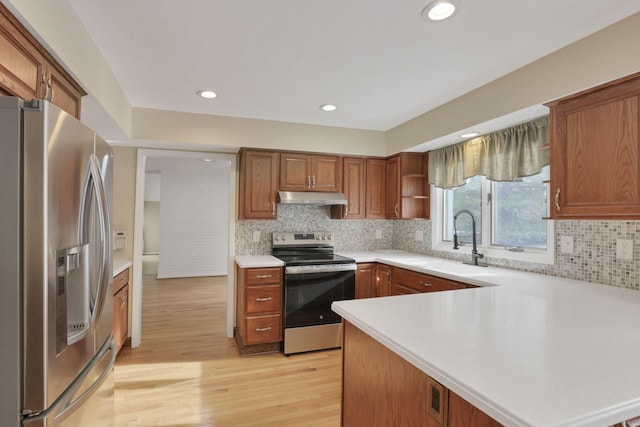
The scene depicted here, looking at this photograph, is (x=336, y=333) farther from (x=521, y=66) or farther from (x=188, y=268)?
(x=188, y=268)

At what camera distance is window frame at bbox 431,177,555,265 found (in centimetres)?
250

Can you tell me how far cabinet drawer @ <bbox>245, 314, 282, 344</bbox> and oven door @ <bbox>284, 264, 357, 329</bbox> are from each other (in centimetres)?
10

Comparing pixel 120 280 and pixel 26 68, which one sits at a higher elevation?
pixel 26 68

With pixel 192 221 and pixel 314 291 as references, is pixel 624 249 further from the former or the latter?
pixel 192 221

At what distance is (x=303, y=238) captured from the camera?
12.6ft

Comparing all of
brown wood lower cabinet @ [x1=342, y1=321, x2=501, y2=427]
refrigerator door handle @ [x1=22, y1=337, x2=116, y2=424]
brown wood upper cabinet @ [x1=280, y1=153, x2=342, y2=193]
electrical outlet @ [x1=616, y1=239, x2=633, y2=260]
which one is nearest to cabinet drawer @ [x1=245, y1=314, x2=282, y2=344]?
brown wood upper cabinet @ [x1=280, y1=153, x2=342, y2=193]

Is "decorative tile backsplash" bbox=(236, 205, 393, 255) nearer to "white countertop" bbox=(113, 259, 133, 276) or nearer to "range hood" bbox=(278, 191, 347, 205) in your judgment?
"range hood" bbox=(278, 191, 347, 205)

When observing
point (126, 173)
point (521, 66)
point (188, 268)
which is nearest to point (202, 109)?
point (126, 173)

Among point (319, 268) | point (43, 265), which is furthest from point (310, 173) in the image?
point (43, 265)

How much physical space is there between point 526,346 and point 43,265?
5.18ft

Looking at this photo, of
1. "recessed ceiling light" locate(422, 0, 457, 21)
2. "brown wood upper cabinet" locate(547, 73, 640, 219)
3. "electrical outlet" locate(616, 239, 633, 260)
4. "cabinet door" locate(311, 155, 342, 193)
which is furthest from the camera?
"cabinet door" locate(311, 155, 342, 193)

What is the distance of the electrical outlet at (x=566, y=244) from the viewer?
234 centimetres

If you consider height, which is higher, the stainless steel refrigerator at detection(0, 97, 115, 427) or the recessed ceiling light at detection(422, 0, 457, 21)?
the recessed ceiling light at detection(422, 0, 457, 21)

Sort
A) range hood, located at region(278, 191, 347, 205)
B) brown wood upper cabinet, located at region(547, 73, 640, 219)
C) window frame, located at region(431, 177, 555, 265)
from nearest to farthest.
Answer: brown wood upper cabinet, located at region(547, 73, 640, 219)
window frame, located at region(431, 177, 555, 265)
range hood, located at region(278, 191, 347, 205)
